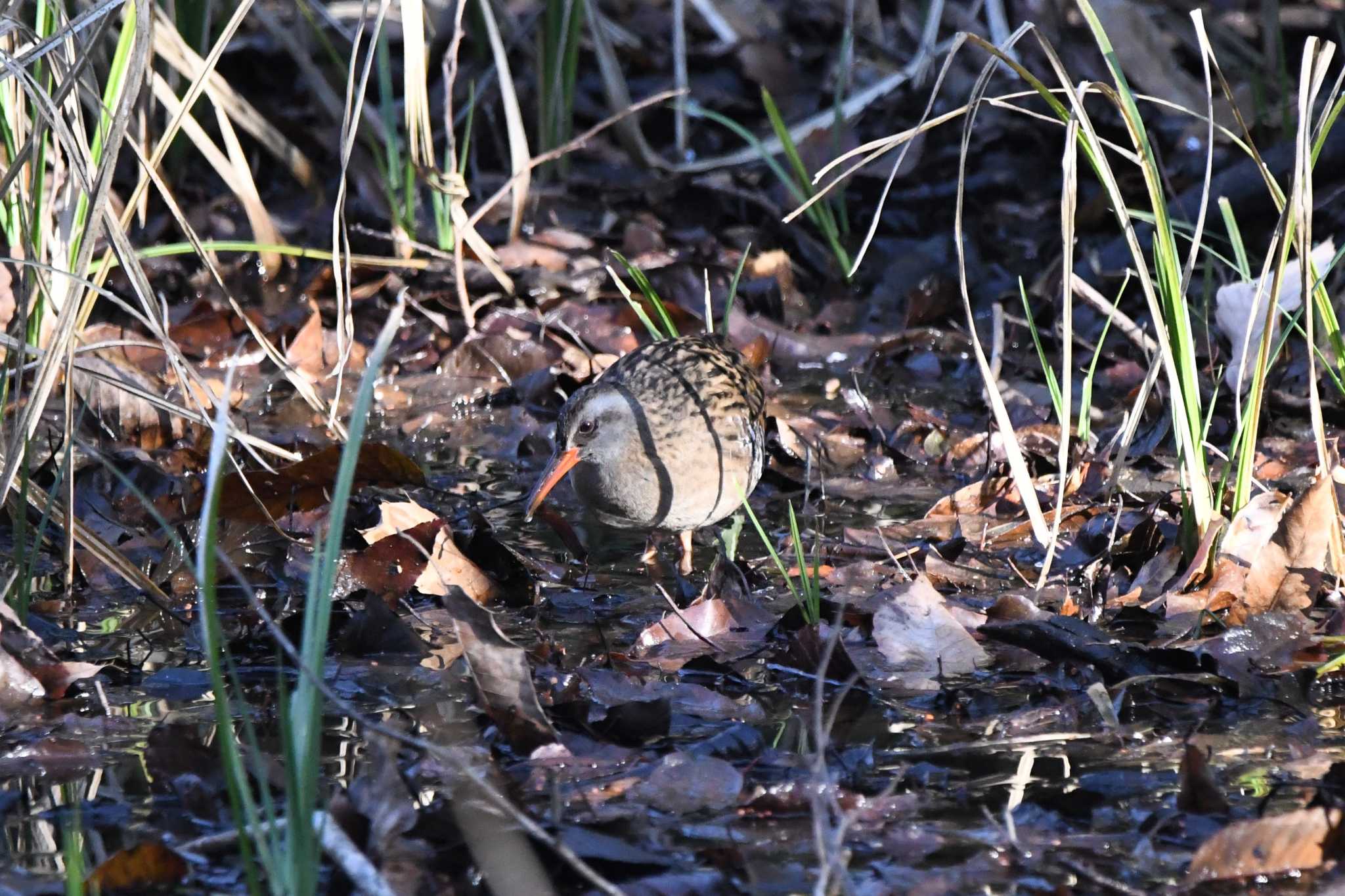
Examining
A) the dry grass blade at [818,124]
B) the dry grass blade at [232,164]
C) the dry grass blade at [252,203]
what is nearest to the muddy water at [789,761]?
the dry grass blade at [232,164]

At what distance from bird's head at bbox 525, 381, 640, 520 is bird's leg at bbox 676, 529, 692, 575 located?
0.29 meters

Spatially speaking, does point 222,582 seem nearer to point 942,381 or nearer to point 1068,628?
point 1068,628

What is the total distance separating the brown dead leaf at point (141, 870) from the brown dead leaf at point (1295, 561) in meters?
2.23

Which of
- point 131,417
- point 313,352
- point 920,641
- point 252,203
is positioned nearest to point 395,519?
point 920,641

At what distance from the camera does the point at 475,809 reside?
2689 millimetres

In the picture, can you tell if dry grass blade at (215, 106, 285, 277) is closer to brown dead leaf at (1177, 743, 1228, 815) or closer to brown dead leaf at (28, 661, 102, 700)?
brown dead leaf at (28, 661, 102, 700)

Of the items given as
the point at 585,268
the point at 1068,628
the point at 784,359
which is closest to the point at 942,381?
the point at 784,359

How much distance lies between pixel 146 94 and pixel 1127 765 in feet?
14.3

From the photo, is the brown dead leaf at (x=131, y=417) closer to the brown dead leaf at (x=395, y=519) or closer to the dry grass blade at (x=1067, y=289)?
the brown dead leaf at (x=395, y=519)

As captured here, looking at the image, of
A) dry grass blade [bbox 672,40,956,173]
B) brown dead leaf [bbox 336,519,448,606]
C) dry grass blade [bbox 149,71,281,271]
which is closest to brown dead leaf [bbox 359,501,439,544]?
brown dead leaf [bbox 336,519,448,606]

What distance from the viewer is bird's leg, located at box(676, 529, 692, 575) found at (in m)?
4.55

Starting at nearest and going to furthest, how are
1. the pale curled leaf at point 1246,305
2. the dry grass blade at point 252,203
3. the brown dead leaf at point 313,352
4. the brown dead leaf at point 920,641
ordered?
the brown dead leaf at point 920,641
the pale curled leaf at point 1246,305
the dry grass blade at point 252,203
the brown dead leaf at point 313,352

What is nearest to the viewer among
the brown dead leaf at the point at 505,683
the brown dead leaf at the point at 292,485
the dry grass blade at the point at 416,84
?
the brown dead leaf at the point at 505,683

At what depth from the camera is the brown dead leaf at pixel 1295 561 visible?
344cm
